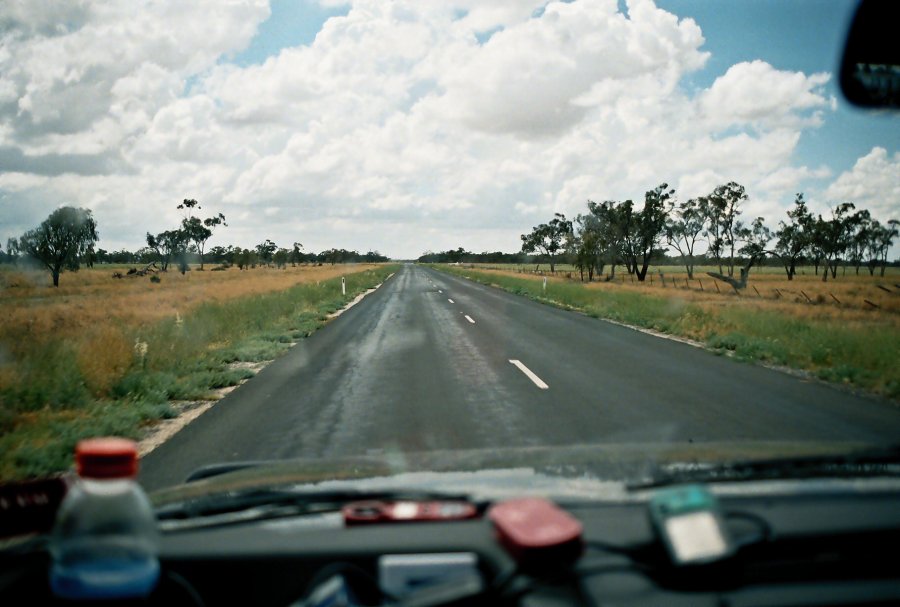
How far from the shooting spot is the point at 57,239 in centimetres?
6525

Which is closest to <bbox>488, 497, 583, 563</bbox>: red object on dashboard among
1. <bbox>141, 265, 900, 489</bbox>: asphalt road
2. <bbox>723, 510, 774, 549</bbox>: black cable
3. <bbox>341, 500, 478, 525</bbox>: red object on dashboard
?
<bbox>341, 500, 478, 525</bbox>: red object on dashboard

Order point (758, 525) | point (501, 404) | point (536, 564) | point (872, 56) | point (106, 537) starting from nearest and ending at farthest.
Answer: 1. point (106, 537)
2. point (536, 564)
3. point (758, 525)
4. point (872, 56)
5. point (501, 404)

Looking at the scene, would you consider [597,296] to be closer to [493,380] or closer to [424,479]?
[493,380]

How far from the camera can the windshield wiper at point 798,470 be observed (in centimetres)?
267

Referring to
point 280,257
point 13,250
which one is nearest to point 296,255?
point 280,257

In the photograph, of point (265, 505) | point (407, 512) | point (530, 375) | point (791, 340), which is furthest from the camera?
point (791, 340)

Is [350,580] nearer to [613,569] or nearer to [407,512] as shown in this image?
[407,512]

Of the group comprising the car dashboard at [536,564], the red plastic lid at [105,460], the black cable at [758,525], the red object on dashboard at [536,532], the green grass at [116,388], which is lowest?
the green grass at [116,388]

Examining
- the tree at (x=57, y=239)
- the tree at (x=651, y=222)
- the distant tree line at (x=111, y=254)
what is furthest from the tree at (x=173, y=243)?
the tree at (x=651, y=222)

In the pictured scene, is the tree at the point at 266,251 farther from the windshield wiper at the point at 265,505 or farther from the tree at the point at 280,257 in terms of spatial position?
the windshield wiper at the point at 265,505

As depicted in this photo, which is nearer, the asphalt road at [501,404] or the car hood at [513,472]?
the car hood at [513,472]

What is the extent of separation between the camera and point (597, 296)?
2984 cm

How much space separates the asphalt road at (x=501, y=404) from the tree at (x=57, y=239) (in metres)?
64.4

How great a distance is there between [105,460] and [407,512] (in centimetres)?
113
